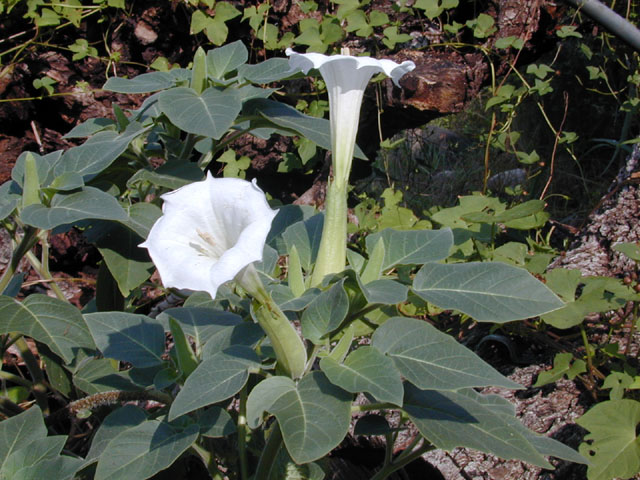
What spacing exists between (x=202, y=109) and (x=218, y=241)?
1.05 feet

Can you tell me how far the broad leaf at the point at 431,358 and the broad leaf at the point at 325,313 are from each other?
0.31ft

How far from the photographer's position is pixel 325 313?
716mm

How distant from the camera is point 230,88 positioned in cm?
103

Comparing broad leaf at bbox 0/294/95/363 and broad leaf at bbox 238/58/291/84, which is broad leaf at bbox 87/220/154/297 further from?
broad leaf at bbox 238/58/291/84

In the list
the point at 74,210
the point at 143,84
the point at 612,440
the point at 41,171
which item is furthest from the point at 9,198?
the point at 612,440

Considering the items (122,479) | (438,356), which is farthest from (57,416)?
(438,356)

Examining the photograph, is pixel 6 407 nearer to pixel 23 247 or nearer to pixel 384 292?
pixel 23 247

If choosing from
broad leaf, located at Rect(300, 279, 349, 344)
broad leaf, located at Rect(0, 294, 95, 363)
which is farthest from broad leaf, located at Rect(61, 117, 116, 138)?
broad leaf, located at Rect(300, 279, 349, 344)

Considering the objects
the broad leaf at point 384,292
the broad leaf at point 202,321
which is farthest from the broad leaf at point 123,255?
the broad leaf at point 384,292

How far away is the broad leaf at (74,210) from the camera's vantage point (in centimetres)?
87

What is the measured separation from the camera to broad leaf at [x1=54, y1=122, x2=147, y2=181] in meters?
0.96

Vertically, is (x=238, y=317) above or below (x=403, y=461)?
above

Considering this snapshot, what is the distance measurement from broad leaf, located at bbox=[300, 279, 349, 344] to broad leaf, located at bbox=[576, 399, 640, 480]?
2.49 feet

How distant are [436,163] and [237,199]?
10.5 ft
